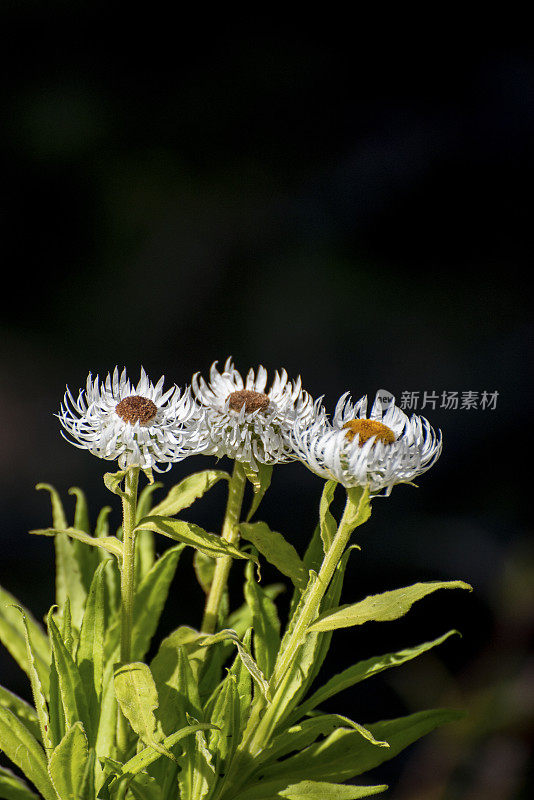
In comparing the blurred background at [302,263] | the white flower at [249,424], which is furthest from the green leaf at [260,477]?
the blurred background at [302,263]

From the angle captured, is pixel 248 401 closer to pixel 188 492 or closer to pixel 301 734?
pixel 188 492

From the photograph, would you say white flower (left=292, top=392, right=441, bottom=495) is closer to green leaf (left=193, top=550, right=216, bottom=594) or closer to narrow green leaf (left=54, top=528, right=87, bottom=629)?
green leaf (left=193, top=550, right=216, bottom=594)

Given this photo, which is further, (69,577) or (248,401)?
(69,577)

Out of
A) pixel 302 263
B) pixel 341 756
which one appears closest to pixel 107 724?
pixel 341 756

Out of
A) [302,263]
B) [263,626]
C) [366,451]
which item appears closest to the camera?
[366,451]

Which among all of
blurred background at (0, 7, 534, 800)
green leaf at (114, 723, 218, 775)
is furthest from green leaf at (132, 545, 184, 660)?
blurred background at (0, 7, 534, 800)

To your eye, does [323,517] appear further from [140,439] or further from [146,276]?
[146,276]
